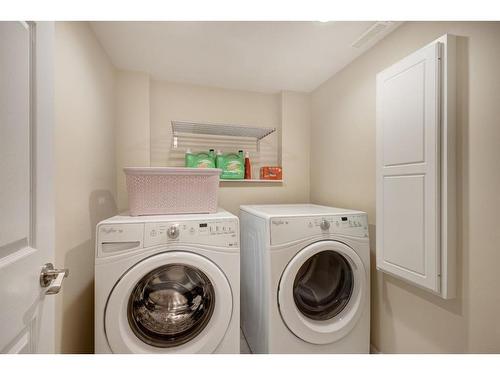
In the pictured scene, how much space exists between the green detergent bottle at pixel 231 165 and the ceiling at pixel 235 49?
2.22 ft

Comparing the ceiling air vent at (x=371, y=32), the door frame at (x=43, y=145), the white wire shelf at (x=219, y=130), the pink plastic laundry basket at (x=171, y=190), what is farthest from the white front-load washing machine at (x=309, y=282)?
the ceiling air vent at (x=371, y=32)

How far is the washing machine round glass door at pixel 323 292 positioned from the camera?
133 cm

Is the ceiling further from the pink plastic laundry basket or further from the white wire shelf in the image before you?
the pink plastic laundry basket

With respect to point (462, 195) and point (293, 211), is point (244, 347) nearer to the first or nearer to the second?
point (293, 211)

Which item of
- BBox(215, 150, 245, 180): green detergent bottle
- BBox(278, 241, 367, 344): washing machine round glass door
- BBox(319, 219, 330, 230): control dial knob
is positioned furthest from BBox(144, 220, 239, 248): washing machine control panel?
BBox(215, 150, 245, 180): green detergent bottle

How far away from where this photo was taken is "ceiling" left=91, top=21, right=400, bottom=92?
54.9 inches

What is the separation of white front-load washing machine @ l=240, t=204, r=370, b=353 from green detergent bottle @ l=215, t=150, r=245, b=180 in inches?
22.1

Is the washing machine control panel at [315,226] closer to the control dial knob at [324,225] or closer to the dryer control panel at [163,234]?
the control dial knob at [324,225]

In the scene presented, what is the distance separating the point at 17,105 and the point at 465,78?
162 centimetres

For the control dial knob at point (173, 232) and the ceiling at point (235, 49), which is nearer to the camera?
the control dial knob at point (173, 232)

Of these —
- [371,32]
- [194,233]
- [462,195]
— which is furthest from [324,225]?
[371,32]
